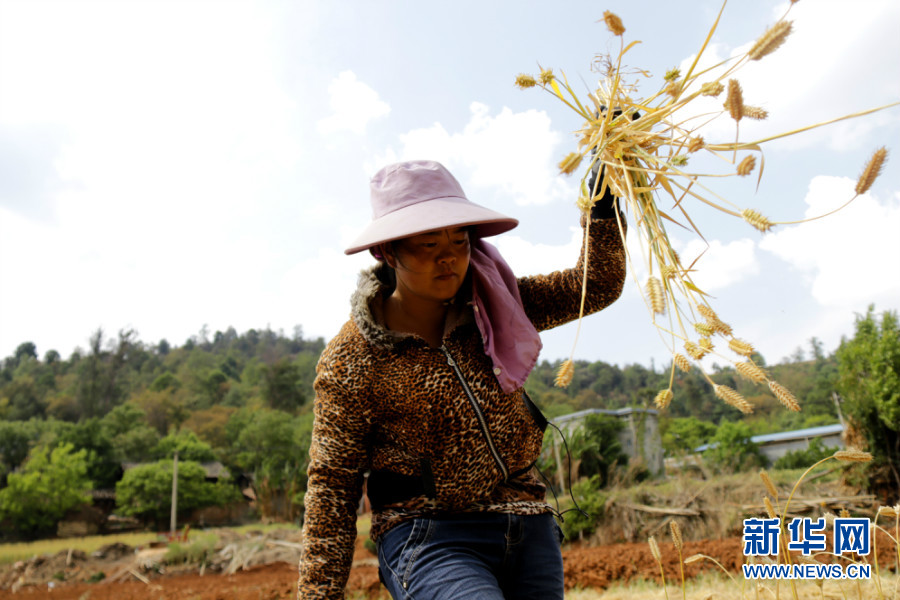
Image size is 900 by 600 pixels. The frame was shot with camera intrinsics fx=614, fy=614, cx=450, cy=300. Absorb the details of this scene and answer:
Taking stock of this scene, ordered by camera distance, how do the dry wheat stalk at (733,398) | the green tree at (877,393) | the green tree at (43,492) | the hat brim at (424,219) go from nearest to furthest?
the dry wheat stalk at (733,398) < the hat brim at (424,219) < the green tree at (877,393) < the green tree at (43,492)

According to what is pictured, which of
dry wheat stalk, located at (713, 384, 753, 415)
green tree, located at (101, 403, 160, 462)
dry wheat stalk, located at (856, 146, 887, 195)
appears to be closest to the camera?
dry wheat stalk, located at (856, 146, 887, 195)

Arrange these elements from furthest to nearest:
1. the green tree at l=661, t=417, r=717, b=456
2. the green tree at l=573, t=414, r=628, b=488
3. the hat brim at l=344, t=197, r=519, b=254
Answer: the green tree at l=661, t=417, r=717, b=456
the green tree at l=573, t=414, r=628, b=488
the hat brim at l=344, t=197, r=519, b=254

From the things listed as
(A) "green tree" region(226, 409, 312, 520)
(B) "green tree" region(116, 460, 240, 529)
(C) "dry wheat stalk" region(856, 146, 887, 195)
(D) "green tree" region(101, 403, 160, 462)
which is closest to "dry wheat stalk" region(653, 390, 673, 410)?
(C) "dry wheat stalk" region(856, 146, 887, 195)

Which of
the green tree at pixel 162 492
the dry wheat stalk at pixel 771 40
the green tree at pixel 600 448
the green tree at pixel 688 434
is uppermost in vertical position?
the dry wheat stalk at pixel 771 40

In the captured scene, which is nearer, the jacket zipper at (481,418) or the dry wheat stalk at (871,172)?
the dry wheat stalk at (871,172)

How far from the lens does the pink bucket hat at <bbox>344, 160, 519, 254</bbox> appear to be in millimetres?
1675

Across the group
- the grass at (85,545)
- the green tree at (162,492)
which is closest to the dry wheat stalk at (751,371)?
the grass at (85,545)

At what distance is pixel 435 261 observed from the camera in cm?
176

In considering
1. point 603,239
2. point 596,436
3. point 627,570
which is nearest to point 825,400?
point 596,436

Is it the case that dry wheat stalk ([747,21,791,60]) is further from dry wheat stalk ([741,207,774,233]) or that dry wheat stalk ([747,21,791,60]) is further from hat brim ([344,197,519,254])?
hat brim ([344,197,519,254])

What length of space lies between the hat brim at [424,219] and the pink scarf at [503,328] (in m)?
0.20

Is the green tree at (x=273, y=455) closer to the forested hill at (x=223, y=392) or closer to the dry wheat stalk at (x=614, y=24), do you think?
the forested hill at (x=223, y=392)

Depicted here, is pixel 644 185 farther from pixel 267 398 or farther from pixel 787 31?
pixel 267 398

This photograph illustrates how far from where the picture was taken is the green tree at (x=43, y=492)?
86.9 ft
